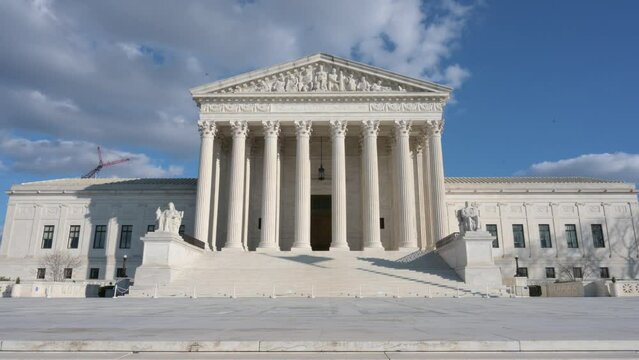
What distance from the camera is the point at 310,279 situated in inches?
1230

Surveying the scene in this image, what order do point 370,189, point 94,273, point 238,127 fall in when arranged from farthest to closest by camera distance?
point 94,273 → point 238,127 → point 370,189

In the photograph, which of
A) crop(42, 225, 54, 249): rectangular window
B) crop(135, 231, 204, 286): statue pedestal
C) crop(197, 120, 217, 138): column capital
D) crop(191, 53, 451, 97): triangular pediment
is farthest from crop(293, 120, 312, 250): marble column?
crop(42, 225, 54, 249): rectangular window

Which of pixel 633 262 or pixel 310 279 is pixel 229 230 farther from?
pixel 633 262

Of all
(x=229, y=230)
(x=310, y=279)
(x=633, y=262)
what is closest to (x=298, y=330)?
(x=310, y=279)

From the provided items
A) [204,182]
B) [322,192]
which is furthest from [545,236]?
[204,182]

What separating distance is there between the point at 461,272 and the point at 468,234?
264 cm

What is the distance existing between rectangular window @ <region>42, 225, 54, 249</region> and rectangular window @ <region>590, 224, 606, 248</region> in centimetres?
5969

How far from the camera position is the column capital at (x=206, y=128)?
43375mm

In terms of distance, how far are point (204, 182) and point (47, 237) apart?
2217 cm

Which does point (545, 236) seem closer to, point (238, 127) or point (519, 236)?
point (519, 236)

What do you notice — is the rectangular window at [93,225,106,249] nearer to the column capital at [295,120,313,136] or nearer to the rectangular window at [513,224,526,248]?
the column capital at [295,120,313,136]

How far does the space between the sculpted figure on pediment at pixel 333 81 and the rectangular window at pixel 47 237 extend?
114ft

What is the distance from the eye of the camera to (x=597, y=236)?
2005 inches

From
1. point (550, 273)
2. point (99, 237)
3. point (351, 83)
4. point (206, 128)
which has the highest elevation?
point (351, 83)
